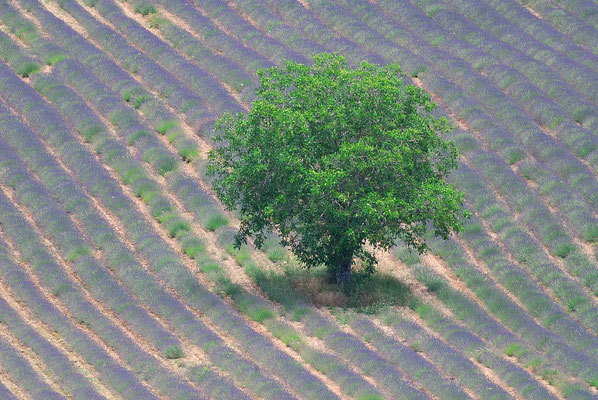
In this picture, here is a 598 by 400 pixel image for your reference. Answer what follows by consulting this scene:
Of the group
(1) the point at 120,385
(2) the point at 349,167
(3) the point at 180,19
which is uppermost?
(3) the point at 180,19

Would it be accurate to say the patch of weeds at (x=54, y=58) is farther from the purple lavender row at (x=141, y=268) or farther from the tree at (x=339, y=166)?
the tree at (x=339, y=166)

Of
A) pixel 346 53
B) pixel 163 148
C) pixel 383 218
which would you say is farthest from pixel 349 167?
pixel 346 53

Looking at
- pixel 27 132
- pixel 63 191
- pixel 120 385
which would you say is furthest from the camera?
pixel 27 132

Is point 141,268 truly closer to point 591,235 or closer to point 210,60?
point 210,60

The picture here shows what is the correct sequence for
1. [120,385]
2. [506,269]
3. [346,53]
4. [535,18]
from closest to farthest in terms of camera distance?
[120,385]
[506,269]
[346,53]
[535,18]

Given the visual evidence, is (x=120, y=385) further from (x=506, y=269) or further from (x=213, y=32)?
(x=213, y=32)

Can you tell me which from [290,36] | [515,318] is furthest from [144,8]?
[515,318]
